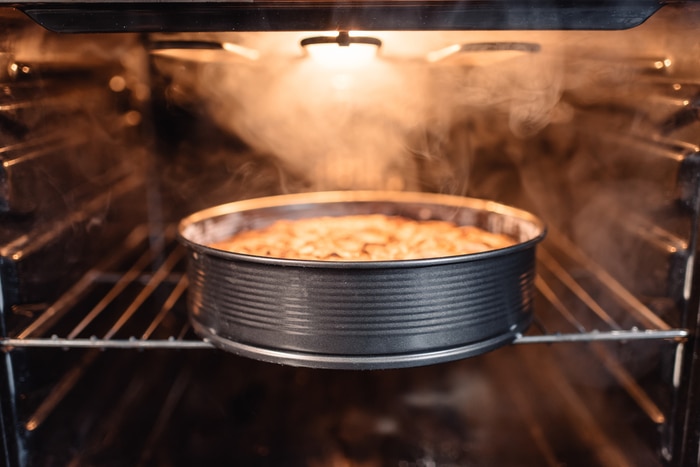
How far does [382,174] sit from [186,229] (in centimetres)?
86

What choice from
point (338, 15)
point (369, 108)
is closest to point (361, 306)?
point (338, 15)

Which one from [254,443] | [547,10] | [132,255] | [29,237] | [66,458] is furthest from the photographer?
[132,255]

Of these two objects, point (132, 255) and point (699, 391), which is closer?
point (699, 391)

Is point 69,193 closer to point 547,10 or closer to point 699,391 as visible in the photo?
point 547,10

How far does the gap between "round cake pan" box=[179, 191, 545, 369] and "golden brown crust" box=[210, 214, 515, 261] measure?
0.41ft

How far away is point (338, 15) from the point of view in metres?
1.03

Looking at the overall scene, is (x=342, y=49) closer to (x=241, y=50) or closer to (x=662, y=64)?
(x=241, y=50)

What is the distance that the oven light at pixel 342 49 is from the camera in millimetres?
1164

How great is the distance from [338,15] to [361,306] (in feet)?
1.61

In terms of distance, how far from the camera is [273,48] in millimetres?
1354

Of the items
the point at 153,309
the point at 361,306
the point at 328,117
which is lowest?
the point at 153,309

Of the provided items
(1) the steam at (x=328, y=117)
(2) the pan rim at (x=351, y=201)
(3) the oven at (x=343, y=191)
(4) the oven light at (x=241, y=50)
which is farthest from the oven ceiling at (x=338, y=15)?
(1) the steam at (x=328, y=117)

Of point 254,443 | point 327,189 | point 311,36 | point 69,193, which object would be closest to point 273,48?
point 311,36

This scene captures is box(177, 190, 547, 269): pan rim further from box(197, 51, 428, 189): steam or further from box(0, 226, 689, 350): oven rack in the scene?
box(0, 226, 689, 350): oven rack
